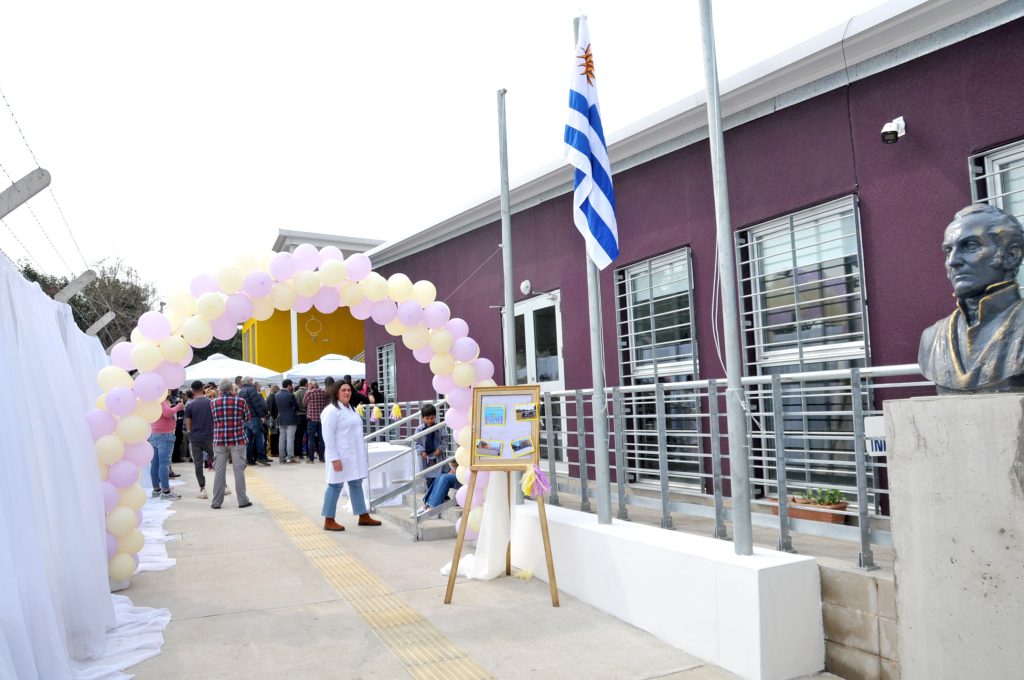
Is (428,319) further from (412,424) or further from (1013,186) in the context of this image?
(412,424)

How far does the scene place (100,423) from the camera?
6477 mm

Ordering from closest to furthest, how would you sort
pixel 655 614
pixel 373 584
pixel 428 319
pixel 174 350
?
pixel 655 614, pixel 373 584, pixel 174 350, pixel 428 319

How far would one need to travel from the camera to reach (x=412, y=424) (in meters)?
13.2

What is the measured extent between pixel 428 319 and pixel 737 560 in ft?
13.9

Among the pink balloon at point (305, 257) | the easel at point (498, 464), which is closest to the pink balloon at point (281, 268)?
the pink balloon at point (305, 257)

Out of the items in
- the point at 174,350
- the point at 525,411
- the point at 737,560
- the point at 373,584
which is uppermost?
the point at 174,350

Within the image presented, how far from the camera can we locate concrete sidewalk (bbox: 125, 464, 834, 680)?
4.39 meters

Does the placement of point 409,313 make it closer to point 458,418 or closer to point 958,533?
point 458,418

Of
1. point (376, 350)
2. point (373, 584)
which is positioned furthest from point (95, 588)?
point (376, 350)

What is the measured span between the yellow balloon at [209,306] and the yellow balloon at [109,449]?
1.31m

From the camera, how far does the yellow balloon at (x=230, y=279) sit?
23.1ft

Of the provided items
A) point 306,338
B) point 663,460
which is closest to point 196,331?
point 663,460

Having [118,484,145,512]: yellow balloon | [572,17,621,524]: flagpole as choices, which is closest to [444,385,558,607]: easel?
[572,17,621,524]: flagpole

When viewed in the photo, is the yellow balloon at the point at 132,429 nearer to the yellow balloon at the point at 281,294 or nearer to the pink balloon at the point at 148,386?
the pink balloon at the point at 148,386
